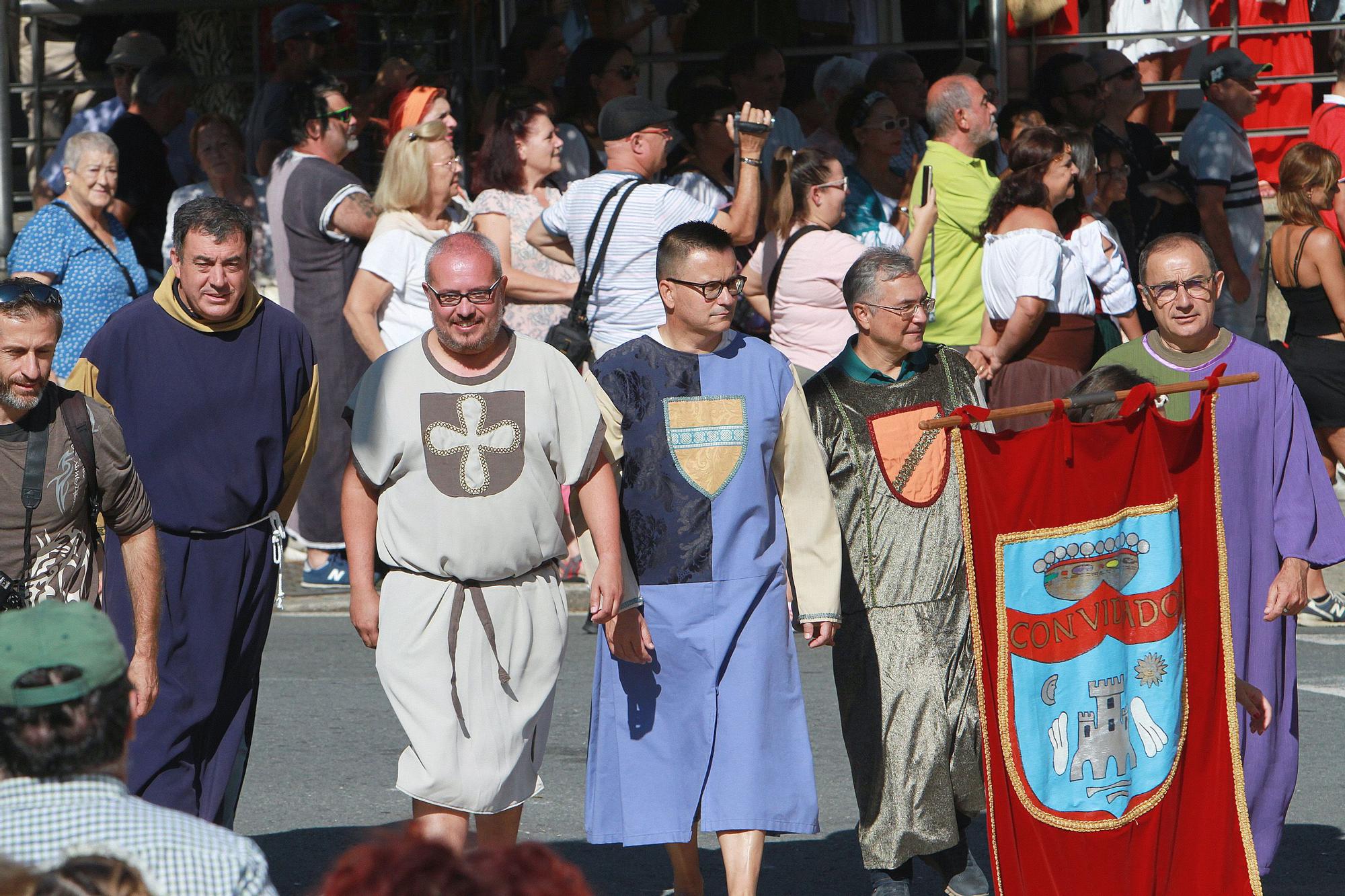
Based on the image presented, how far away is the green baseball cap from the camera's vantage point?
2.69 m

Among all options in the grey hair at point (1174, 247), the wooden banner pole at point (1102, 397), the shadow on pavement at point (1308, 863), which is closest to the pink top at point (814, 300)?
the grey hair at point (1174, 247)

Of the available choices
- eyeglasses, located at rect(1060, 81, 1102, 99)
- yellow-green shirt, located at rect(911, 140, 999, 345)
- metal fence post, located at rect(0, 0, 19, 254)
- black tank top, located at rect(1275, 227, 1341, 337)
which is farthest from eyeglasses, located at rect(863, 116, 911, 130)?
metal fence post, located at rect(0, 0, 19, 254)

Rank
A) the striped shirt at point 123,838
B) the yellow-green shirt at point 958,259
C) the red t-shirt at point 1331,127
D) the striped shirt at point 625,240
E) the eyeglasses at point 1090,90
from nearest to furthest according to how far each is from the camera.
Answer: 1. the striped shirt at point 123,838
2. the striped shirt at point 625,240
3. the yellow-green shirt at point 958,259
4. the eyeglasses at point 1090,90
5. the red t-shirt at point 1331,127

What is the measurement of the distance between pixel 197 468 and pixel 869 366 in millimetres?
2013

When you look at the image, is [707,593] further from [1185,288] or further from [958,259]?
[958,259]

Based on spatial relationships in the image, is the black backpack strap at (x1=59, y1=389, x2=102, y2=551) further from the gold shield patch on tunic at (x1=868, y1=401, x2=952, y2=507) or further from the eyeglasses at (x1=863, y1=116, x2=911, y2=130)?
the eyeglasses at (x1=863, y1=116, x2=911, y2=130)

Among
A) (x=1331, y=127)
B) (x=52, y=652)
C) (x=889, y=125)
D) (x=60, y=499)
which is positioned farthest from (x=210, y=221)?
(x=1331, y=127)

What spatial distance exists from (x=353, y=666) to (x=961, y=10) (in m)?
5.89

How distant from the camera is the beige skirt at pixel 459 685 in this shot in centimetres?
499

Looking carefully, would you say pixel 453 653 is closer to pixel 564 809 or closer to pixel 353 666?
pixel 564 809

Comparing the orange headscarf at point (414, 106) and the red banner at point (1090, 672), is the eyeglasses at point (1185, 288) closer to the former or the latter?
the red banner at point (1090, 672)

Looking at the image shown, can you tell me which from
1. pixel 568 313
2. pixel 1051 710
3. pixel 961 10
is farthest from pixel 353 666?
pixel 961 10

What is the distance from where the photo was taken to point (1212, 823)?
4.86 metres

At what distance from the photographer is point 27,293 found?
15.0ft
